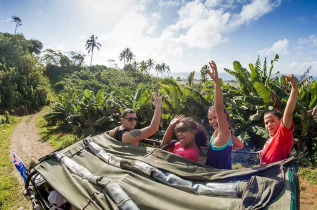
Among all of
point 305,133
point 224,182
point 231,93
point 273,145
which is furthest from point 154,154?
point 231,93

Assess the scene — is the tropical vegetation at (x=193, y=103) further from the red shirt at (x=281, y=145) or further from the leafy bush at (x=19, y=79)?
the red shirt at (x=281, y=145)

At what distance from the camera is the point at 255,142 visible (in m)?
6.64

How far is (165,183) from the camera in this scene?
6.73ft

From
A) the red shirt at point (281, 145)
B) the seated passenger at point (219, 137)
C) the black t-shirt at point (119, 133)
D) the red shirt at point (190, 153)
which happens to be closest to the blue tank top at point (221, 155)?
the seated passenger at point (219, 137)

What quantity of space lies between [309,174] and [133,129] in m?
4.27

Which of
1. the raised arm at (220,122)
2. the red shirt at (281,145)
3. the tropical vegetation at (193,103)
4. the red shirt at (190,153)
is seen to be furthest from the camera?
the tropical vegetation at (193,103)

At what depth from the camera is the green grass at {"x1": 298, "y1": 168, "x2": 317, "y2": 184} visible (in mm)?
4363

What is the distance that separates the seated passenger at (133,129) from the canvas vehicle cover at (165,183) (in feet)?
0.88

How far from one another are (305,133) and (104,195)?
19.2 feet

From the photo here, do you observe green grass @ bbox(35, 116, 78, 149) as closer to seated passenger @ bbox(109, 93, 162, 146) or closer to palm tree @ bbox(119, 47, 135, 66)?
seated passenger @ bbox(109, 93, 162, 146)

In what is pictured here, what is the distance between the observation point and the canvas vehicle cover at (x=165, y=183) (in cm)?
163

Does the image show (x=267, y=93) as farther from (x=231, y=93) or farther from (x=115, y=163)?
(x=115, y=163)

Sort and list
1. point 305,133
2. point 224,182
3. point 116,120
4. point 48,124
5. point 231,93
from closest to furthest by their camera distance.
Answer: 1. point 224,182
2. point 305,133
3. point 231,93
4. point 116,120
5. point 48,124

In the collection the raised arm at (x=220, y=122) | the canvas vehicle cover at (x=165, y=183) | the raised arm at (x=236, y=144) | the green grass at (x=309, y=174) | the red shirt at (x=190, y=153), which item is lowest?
the green grass at (x=309, y=174)
